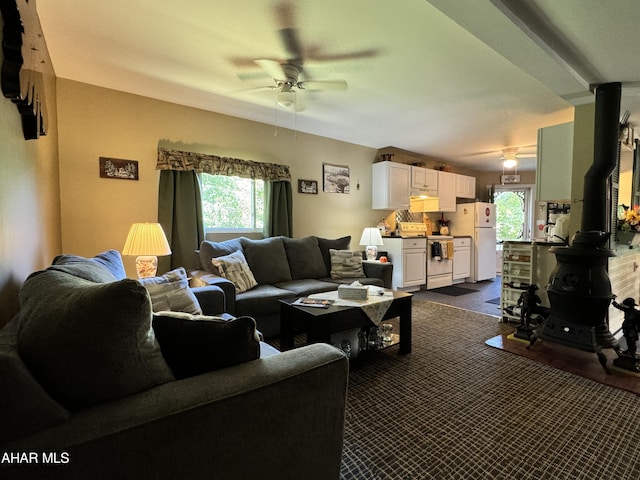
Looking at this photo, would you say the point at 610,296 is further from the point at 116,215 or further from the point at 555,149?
the point at 116,215

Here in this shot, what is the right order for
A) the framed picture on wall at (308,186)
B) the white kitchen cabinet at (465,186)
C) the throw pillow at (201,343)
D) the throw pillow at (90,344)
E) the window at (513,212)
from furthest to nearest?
1. the window at (513,212)
2. the white kitchen cabinet at (465,186)
3. the framed picture on wall at (308,186)
4. the throw pillow at (201,343)
5. the throw pillow at (90,344)

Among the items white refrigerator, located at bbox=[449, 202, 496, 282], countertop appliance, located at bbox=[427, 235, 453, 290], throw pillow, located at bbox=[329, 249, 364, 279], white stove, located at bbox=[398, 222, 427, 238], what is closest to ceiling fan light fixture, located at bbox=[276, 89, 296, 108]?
throw pillow, located at bbox=[329, 249, 364, 279]

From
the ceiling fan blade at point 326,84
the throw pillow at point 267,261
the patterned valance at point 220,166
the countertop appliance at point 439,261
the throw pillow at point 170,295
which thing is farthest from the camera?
the countertop appliance at point 439,261

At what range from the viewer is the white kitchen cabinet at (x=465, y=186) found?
6.36 meters

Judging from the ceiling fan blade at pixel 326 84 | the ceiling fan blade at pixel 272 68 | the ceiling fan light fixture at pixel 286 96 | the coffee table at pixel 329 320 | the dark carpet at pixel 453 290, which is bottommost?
the dark carpet at pixel 453 290

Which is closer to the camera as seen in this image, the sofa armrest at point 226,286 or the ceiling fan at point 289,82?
the ceiling fan at point 289,82

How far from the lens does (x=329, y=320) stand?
7.18ft

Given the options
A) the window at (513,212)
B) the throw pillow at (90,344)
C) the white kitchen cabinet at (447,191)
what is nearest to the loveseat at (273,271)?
the throw pillow at (90,344)

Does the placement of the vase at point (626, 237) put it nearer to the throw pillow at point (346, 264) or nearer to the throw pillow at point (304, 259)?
the throw pillow at point (346, 264)

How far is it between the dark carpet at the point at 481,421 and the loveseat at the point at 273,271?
3.20ft

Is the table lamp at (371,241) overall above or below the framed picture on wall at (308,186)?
below

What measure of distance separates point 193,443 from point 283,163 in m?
3.85

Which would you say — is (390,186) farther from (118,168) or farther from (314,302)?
(118,168)

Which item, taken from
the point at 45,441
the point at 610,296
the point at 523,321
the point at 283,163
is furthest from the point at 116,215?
the point at 610,296
